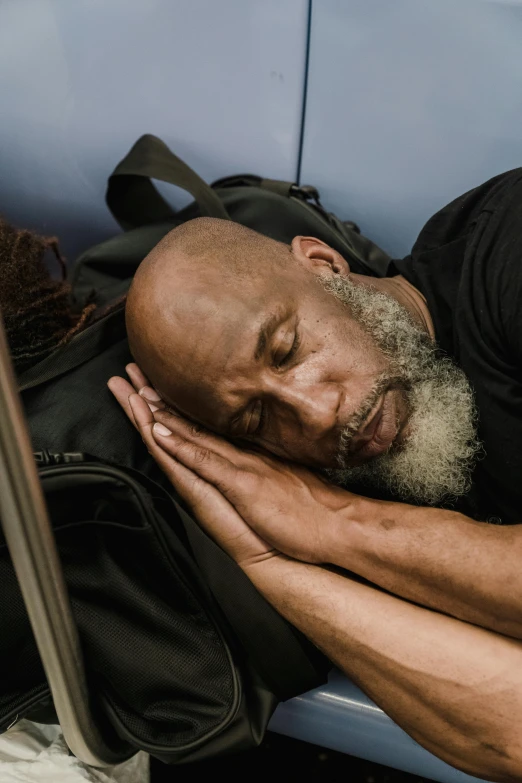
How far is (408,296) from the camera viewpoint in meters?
1.37

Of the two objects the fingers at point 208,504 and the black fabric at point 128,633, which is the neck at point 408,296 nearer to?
the fingers at point 208,504

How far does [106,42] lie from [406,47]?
25.4 inches

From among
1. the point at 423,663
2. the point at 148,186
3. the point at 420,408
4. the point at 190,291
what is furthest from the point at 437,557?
the point at 148,186

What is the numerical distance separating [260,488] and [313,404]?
0.61 feet

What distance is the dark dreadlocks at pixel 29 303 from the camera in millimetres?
1305

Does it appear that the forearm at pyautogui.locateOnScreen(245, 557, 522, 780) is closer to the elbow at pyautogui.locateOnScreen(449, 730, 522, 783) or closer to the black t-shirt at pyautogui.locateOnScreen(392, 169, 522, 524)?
the elbow at pyautogui.locateOnScreen(449, 730, 522, 783)

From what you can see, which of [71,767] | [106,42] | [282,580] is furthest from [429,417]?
[106,42]

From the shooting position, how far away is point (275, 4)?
1418mm

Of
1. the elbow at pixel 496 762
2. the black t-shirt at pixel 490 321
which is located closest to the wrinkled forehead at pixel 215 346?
the black t-shirt at pixel 490 321

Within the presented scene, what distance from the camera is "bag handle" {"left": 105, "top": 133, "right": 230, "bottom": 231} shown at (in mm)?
1430

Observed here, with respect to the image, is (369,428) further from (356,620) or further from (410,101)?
(410,101)

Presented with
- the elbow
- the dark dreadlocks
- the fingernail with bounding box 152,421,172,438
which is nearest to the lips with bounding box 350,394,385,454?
the fingernail with bounding box 152,421,172,438

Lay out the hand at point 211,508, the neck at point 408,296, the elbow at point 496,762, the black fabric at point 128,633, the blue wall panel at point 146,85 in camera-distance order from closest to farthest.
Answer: the elbow at point 496,762 < the black fabric at point 128,633 < the hand at point 211,508 < the neck at point 408,296 < the blue wall panel at point 146,85

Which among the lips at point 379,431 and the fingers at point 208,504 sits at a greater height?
the lips at point 379,431
